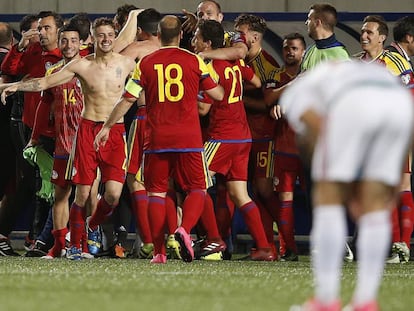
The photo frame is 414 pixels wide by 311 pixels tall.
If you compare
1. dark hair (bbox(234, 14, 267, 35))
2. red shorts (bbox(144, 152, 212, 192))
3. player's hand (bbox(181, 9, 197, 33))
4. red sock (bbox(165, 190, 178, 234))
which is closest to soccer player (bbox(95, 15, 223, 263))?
red shorts (bbox(144, 152, 212, 192))

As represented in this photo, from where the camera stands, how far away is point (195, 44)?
445 inches

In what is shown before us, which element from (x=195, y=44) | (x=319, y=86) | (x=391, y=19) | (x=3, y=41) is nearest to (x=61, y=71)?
(x=195, y=44)

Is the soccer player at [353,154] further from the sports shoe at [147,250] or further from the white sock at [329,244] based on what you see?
the sports shoe at [147,250]

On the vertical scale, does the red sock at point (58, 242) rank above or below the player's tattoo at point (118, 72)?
below

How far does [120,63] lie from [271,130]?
1.76 m

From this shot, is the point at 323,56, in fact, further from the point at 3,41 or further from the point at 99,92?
the point at 3,41

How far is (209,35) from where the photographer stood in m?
11.2

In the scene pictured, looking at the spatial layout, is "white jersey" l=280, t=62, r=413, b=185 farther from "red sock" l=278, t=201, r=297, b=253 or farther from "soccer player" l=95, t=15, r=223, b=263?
"red sock" l=278, t=201, r=297, b=253

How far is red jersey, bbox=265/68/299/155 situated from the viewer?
12.0m

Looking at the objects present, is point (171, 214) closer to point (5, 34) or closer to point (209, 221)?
point (209, 221)

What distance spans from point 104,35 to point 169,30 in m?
1.11

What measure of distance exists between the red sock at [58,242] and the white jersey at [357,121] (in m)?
6.61

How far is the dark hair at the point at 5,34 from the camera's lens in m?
13.0

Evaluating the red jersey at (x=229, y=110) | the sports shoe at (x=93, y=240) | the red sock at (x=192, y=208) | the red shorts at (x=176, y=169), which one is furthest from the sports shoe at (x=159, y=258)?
the sports shoe at (x=93, y=240)
